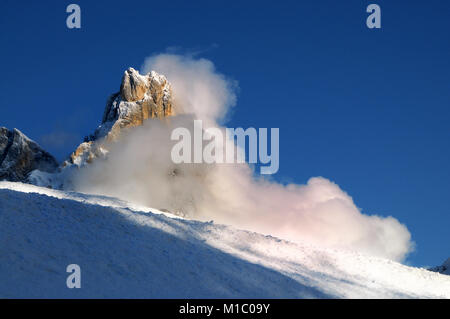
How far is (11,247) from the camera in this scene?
22344 millimetres

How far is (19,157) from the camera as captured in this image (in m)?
154

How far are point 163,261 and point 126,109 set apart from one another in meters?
134

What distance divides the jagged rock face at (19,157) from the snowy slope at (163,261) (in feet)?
428

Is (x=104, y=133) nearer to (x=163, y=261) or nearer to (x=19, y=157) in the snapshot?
(x=19, y=157)

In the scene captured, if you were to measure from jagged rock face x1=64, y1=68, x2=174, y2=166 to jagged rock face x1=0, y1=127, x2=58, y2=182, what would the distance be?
33.9ft

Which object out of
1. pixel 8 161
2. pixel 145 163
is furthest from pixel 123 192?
pixel 8 161

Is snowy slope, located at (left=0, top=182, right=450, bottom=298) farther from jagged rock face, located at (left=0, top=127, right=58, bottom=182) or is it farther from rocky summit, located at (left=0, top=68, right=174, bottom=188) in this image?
jagged rock face, located at (left=0, top=127, right=58, bottom=182)

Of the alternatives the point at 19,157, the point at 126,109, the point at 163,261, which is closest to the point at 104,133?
the point at 126,109

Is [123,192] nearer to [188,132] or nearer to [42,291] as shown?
[188,132]

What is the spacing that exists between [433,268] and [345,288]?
1814 inches

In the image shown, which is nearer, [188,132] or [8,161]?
[8,161]

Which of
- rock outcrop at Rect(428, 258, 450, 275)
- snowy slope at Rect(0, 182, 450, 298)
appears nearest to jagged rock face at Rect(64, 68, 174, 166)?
rock outcrop at Rect(428, 258, 450, 275)
